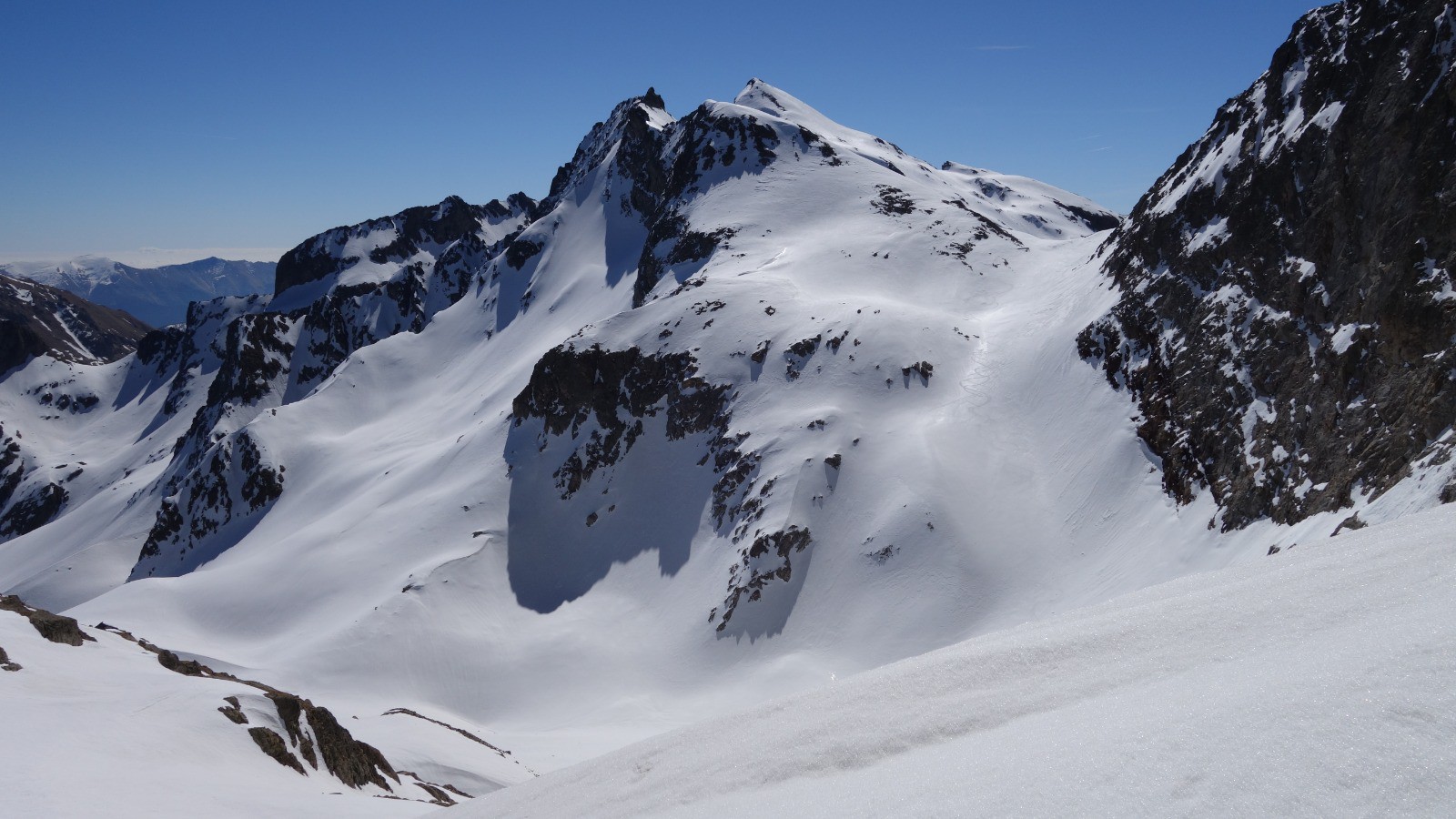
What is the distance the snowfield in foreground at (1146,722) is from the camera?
539 cm

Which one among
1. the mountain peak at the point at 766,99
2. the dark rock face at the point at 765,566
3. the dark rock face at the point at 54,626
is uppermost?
the mountain peak at the point at 766,99

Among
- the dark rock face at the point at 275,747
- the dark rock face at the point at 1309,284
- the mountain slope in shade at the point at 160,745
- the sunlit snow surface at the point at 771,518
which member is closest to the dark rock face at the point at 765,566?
the sunlit snow surface at the point at 771,518

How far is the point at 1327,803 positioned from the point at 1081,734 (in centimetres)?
200

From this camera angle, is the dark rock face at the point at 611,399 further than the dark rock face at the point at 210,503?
No

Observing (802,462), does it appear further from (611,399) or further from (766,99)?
(766,99)

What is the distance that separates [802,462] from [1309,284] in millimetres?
26494

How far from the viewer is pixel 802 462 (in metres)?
49.7

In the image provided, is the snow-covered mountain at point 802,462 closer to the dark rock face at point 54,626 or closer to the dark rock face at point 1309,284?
the dark rock face at point 1309,284

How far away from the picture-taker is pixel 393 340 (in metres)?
117

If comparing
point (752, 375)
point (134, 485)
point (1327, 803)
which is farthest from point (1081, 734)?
point (134, 485)

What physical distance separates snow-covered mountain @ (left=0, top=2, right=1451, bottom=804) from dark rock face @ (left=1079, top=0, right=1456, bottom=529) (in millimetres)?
223

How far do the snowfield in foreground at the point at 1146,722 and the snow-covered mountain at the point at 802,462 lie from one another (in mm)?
12430

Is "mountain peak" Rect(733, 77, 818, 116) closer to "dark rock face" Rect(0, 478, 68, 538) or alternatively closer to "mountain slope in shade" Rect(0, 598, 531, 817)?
"mountain slope in shade" Rect(0, 598, 531, 817)

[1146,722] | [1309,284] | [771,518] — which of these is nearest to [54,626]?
[1146,722]
